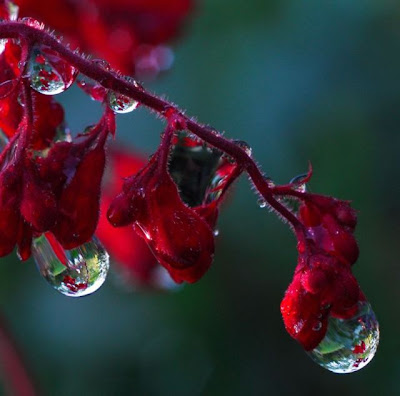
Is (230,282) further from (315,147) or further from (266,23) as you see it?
(266,23)

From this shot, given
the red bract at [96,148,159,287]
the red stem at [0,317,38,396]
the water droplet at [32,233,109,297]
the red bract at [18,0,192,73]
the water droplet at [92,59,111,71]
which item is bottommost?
the red stem at [0,317,38,396]

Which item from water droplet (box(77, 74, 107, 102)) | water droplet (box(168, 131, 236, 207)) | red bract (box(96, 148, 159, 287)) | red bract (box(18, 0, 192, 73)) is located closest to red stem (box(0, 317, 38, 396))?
red bract (box(96, 148, 159, 287))

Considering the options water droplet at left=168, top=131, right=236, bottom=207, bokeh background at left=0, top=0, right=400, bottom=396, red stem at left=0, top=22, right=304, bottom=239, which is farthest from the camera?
bokeh background at left=0, top=0, right=400, bottom=396

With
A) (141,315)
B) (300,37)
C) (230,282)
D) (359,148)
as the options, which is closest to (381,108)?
(359,148)

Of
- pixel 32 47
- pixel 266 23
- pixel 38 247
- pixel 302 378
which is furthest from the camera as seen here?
pixel 266 23

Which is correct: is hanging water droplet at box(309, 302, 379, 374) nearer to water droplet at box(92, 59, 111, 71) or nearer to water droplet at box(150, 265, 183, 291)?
water droplet at box(92, 59, 111, 71)

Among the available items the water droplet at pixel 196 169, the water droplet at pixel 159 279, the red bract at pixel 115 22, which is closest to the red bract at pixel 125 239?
the water droplet at pixel 159 279

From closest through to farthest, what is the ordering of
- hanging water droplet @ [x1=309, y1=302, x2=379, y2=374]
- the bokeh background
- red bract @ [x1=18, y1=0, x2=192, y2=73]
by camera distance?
hanging water droplet @ [x1=309, y1=302, x2=379, y2=374] → red bract @ [x1=18, y1=0, x2=192, y2=73] → the bokeh background
